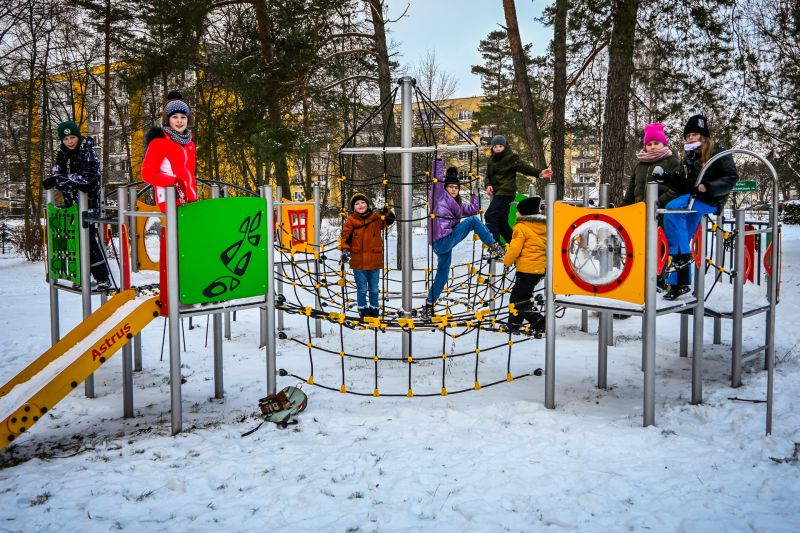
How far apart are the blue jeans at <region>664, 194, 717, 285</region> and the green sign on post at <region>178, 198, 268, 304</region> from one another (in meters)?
3.35

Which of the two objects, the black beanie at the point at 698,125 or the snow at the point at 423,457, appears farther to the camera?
the black beanie at the point at 698,125

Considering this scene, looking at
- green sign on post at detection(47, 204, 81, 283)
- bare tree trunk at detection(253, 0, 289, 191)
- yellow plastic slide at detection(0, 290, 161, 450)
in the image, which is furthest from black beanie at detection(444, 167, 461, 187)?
bare tree trunk at detection(253, 0, 289, 191)

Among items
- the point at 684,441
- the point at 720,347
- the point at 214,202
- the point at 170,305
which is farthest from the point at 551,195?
the point at 720,347

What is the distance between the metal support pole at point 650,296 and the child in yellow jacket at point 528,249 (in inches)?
72.6

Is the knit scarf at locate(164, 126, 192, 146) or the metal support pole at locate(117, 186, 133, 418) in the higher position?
the knit scarf at locate(164, 126, 192, 146)

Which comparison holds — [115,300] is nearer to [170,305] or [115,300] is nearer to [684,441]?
[170,305]

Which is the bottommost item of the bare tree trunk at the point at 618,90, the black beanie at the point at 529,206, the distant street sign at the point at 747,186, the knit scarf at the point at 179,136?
the black beanie at the point at 529,206

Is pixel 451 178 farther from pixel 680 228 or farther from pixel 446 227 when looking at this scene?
pixel 680 228

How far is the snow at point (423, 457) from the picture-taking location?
3.14 meters

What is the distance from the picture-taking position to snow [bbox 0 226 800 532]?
124 inches

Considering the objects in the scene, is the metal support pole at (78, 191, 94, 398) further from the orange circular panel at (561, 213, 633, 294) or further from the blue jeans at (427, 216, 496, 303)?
the orange circular panel at (561, 213, 633, 294)

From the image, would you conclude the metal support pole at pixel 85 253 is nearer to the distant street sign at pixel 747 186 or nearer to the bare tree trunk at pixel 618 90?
the bare tree trunk at pixel 618 90

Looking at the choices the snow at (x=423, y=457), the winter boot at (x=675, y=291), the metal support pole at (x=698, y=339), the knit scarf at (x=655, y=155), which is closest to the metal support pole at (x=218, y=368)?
the snow at (x=423, y=457)

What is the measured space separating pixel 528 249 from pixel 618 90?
360 centimetres
